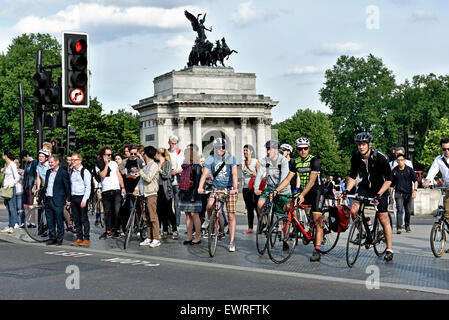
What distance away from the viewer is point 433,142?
7950cm

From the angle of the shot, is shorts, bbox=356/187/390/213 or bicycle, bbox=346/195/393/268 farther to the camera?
shorts, bbox=356/187/390/213

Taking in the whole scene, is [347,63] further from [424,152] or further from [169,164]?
[169,164]

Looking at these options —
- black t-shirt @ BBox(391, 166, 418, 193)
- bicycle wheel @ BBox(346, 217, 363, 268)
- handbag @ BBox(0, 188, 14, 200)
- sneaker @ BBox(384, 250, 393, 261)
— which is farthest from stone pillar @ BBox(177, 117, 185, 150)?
bicycle wheel @ BBox(346, 217, 363, 268)

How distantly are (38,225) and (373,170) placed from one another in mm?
7672

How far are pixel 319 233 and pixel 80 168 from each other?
16.8 feet

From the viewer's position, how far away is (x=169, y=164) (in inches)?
569

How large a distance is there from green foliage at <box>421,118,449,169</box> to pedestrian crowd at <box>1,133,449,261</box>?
6230 cm

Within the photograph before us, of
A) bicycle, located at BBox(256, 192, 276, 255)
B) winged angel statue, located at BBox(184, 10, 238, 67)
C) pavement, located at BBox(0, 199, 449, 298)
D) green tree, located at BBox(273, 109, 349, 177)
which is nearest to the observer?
pavement, located at BBox(0, 199, 449, 298)

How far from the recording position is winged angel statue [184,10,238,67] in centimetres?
6688

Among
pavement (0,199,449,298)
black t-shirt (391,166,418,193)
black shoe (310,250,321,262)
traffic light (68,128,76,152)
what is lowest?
pavement (0,199,449,298)

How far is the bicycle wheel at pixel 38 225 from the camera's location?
50.3 ft

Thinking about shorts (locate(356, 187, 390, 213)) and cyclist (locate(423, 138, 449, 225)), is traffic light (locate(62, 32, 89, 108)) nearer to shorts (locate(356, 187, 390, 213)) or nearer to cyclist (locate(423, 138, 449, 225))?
shorts (locate(356, 187, 390, 213))

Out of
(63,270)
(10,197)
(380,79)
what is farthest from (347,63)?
(63,270)

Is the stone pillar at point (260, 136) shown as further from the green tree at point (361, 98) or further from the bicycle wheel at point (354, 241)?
the bicycle wheel at point (354, 241)
